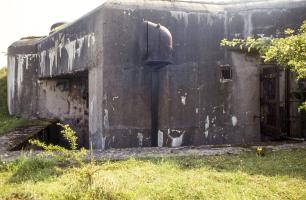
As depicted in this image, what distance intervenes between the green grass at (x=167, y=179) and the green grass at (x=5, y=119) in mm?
5378

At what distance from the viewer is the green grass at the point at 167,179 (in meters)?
3.96

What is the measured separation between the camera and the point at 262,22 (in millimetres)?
8312

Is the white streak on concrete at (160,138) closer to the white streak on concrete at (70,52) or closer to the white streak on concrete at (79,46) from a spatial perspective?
the white streak on concrete at (79,46)

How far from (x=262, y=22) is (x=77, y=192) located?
6.00 m

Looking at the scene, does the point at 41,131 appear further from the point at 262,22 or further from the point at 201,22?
the point at 262,22

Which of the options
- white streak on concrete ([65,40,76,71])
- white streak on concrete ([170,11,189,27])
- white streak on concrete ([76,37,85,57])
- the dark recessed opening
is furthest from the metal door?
white streak on concrete ([65,40,76,71])

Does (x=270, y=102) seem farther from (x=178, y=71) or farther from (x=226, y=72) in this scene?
(x=178, y=71)

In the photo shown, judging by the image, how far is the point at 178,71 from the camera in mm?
7945

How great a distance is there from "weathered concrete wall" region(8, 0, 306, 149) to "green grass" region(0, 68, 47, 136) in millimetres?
3010

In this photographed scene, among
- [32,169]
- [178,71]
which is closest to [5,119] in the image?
[178,71]

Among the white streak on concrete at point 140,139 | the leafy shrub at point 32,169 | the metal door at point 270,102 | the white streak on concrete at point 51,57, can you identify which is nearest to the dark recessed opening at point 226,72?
the metal door at point 270,102

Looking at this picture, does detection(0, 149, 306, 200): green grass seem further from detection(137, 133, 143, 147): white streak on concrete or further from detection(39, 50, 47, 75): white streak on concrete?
detection(39, 50, 47, 75): white streak on concrete

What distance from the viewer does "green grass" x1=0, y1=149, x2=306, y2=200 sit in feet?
13.0

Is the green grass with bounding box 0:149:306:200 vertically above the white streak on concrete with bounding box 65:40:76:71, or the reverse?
the white streak on concrete with bounding box 65:40:76:71
